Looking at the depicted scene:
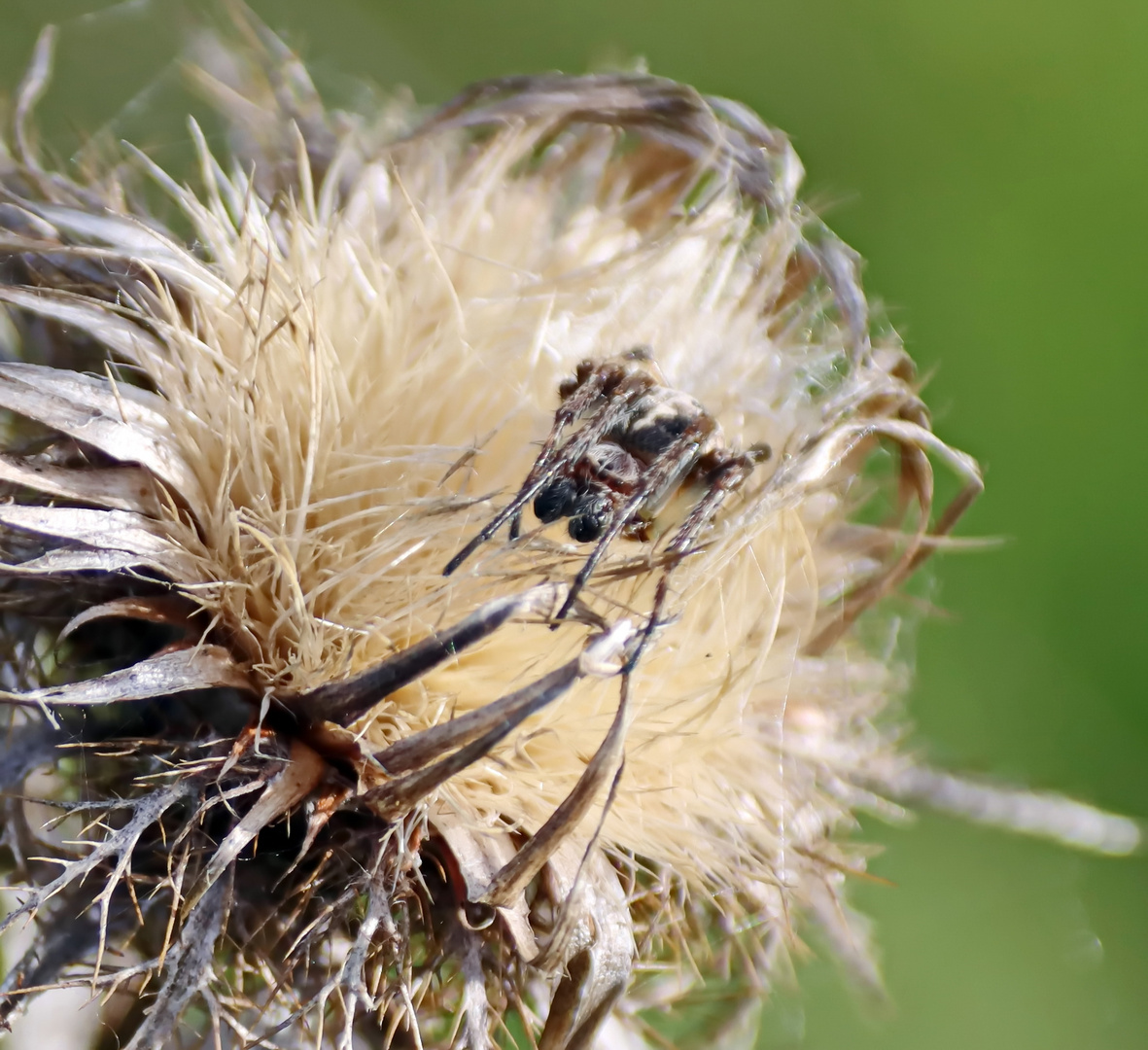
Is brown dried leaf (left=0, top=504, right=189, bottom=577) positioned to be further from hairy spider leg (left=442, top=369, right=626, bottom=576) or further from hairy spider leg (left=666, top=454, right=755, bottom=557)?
hairy spider leg (left=666, top=454, right=755, bottom=557)

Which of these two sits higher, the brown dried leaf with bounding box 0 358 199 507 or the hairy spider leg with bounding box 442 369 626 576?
the hairy spider leg with bounding box 442 369 626 576

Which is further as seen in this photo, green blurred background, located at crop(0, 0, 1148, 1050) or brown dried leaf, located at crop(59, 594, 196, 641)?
green blurred background, located at crop(0, 0, 1148, 1050)

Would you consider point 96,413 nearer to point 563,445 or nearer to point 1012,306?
point 563,445

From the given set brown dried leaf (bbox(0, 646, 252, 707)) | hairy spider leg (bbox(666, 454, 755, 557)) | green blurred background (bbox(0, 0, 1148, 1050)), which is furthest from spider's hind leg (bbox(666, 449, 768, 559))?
green blurred background (bbox(0, 0, 1148, 1050))

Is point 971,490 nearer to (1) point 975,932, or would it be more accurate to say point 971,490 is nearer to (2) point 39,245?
(2) point 39,245

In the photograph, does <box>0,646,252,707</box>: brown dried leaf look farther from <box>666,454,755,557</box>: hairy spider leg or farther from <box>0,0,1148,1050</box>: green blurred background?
<box>0,0,1148,1050</box>: green blurred background

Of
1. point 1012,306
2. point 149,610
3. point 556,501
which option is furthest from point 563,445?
point 1012,306

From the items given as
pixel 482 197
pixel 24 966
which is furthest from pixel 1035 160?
pixel 24 966

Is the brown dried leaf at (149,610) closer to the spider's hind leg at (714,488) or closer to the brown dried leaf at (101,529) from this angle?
the brown dried leaf at (101,529)

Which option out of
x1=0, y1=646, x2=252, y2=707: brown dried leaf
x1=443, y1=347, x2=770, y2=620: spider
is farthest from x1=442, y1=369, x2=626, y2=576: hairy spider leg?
x1=0, y1=646, x2=252, y2=707: brown dried leaf
